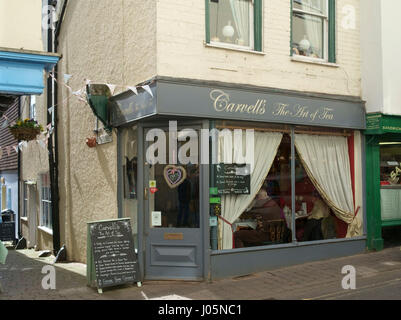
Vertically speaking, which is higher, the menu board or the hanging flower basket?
the hanging flower basket

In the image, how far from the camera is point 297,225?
866cm

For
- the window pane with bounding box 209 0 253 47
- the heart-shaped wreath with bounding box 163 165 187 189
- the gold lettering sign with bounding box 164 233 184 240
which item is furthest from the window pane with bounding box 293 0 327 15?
the gold lettering sign with bounding box 164 233 184 240

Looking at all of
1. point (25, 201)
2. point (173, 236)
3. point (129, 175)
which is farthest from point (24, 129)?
point (25, 201)

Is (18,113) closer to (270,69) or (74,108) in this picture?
(74,108)

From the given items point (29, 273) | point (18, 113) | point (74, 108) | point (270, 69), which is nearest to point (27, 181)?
point (18, 113)

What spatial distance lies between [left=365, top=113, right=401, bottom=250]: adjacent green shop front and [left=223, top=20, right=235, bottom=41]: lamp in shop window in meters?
3.33

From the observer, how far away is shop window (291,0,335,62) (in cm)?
880

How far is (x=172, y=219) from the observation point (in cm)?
764

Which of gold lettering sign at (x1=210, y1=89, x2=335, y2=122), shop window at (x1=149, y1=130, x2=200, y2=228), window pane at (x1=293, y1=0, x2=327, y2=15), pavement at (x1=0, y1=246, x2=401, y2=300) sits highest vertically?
window pane at (x1=293, y1=0, x2=327, y2=15)

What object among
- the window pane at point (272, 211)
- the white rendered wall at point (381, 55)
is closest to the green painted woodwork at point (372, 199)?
the white rendered wall at point (381, 55)

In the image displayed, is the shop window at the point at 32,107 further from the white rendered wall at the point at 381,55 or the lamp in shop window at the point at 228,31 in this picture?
the white rendered wall at the point at 381,55

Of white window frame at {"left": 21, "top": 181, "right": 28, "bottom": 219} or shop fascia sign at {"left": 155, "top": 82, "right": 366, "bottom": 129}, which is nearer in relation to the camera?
shop fascia sign at {"left": 155, "top": 82, "right": 366, "bottom": 129}

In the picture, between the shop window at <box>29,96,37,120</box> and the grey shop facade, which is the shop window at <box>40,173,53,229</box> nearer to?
the shop window at <box>29,96,37,120</box>

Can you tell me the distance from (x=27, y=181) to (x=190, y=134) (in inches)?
430
